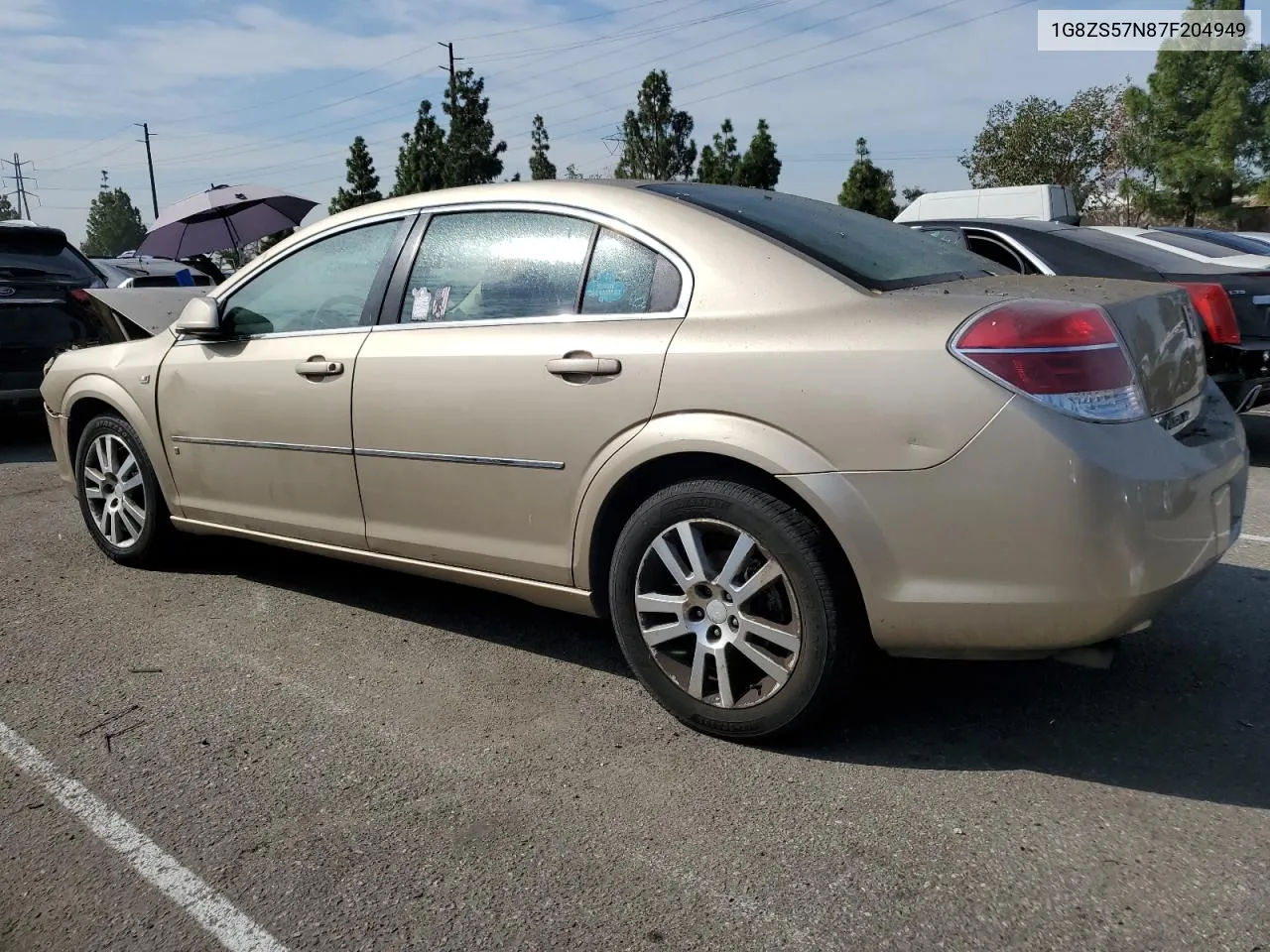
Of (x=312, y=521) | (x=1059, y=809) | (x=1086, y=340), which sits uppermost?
(x=1086, y=340)

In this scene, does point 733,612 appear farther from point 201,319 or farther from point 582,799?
point 201,319

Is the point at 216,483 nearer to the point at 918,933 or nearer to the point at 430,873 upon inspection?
the point at 430,873

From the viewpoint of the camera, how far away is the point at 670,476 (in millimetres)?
3031

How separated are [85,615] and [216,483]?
0.74 metres

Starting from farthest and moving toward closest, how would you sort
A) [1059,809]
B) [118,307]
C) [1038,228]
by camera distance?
[1038,228], [118,307], [1059,809]

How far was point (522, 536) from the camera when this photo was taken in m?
3.33

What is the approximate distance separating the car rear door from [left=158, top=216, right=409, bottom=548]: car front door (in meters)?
4.10

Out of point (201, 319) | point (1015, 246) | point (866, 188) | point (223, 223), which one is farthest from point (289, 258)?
point (866, 188)

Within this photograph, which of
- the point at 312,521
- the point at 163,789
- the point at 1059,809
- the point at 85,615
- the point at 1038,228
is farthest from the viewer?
the point at 1038,228

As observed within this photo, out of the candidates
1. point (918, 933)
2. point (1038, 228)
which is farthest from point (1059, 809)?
point (1038, 228)

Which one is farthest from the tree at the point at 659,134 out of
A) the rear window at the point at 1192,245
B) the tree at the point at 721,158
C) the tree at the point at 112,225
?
the tree at the point at 112,225

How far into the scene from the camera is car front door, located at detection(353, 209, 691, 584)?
3.07 m

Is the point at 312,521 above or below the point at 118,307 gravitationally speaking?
below

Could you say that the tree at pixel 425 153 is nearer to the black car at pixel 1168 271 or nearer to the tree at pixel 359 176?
the tree at pixel 359 176
